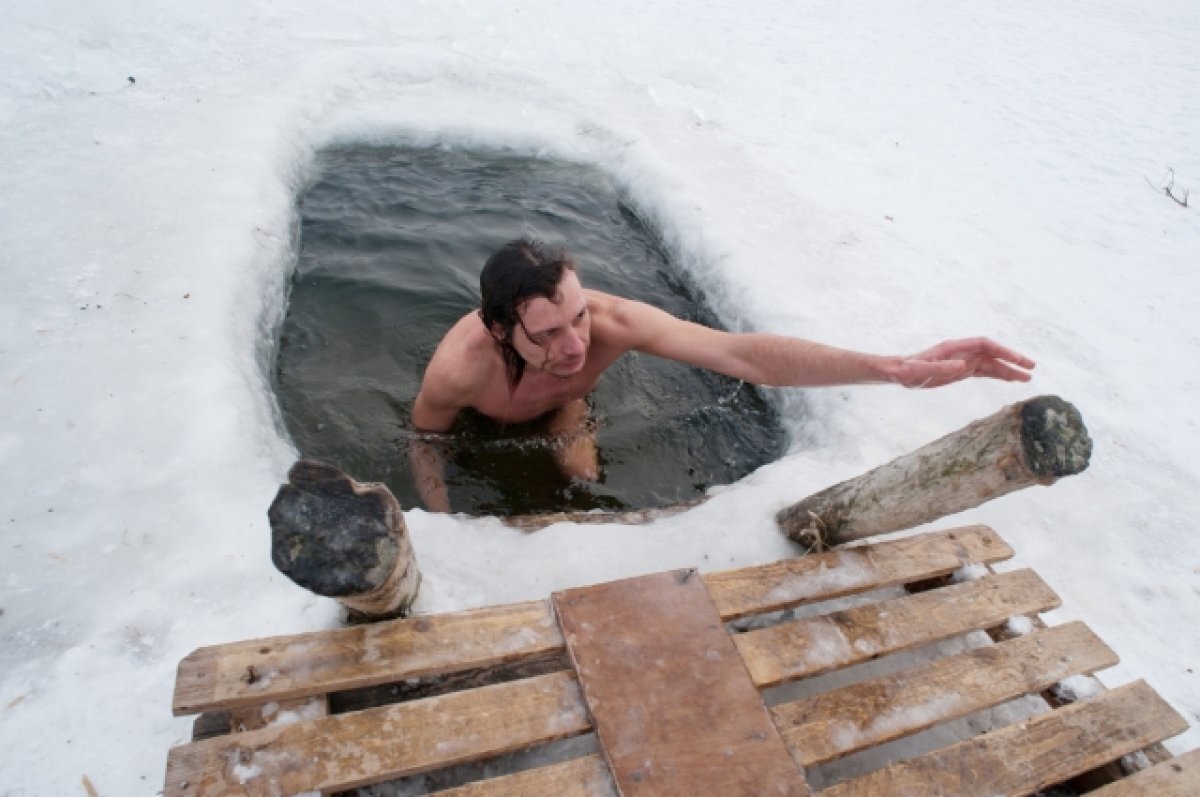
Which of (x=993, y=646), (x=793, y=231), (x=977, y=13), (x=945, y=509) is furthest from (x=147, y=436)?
(x=977, y=13)

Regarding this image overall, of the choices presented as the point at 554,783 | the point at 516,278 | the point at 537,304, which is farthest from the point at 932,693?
the point at 516,278

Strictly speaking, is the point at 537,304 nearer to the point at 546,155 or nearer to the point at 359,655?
the point at 359,655

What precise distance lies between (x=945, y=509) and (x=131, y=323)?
10.9 ft

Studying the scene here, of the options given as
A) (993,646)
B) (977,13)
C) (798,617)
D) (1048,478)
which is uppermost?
(977,13)

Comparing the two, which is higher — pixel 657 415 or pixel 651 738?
pixel 651 738

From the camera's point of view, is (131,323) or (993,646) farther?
(131,323)

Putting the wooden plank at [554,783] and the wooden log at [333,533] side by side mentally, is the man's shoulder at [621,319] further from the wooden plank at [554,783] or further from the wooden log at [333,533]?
the wooden plank at [554,783]

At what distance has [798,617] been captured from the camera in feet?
7.49

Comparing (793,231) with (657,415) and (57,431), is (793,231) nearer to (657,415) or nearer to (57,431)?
(657,415)

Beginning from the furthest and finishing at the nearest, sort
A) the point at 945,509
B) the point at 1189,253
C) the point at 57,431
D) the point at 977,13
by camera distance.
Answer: the point at 977,13 → the point at 1189,253 → the point at 57,431 → the point at 945,509

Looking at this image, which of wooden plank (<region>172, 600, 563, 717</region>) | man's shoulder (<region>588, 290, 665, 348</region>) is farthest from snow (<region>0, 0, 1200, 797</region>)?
man's shoulder (<region>588, 290, 665, 348</region>)

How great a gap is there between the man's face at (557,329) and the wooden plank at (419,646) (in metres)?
1.13

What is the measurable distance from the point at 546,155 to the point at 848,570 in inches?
185

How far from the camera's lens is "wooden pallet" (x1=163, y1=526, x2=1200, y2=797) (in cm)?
158
